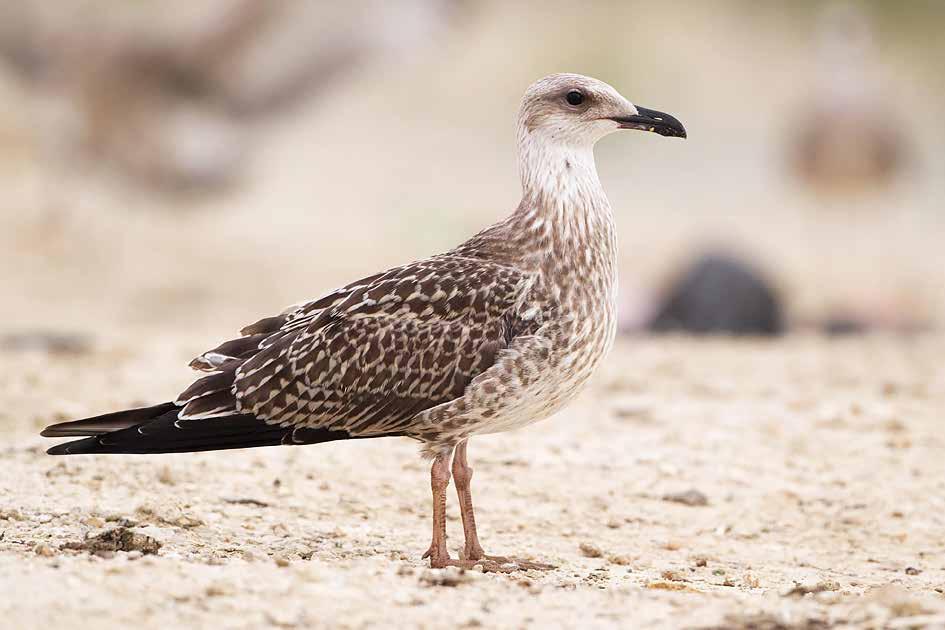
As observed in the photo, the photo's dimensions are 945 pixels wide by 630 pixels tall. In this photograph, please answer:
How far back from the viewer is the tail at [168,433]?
5.06 m

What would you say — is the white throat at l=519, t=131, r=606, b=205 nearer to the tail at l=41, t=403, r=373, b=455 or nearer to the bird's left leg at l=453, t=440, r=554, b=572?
the bird's left leg at l=453, t=440, r=554, b=572

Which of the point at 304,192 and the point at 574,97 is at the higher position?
the point at 304,192

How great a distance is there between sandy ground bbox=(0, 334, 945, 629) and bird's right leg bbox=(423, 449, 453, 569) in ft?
0.66

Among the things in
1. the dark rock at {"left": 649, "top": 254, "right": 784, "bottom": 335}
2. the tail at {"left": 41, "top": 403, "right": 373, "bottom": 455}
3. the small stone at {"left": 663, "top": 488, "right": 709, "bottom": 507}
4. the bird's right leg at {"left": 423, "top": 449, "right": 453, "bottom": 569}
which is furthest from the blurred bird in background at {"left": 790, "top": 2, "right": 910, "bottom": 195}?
the tail at {"left": 41, "top": 403, "right": 373, "bottom": 455}

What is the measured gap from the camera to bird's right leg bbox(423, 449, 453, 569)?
5.07m

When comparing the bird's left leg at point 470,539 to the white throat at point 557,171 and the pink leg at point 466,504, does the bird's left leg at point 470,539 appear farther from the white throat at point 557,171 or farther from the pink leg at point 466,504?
the white throat at point 557,171

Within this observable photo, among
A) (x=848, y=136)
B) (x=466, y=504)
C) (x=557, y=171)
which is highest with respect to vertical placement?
(x=848, y=136)

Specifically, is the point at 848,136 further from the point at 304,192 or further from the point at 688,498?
the point at 688,498

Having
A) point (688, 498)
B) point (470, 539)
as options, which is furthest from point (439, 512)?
point (688, 498)

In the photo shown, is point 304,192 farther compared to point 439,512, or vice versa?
point 304,192

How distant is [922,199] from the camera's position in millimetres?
19891

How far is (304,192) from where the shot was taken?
19906 millimetres

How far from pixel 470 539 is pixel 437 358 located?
713 millimetres

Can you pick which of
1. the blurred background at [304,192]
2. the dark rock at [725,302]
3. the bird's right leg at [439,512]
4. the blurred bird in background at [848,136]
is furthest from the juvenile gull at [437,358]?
the blurred bird in background at [848,136]
